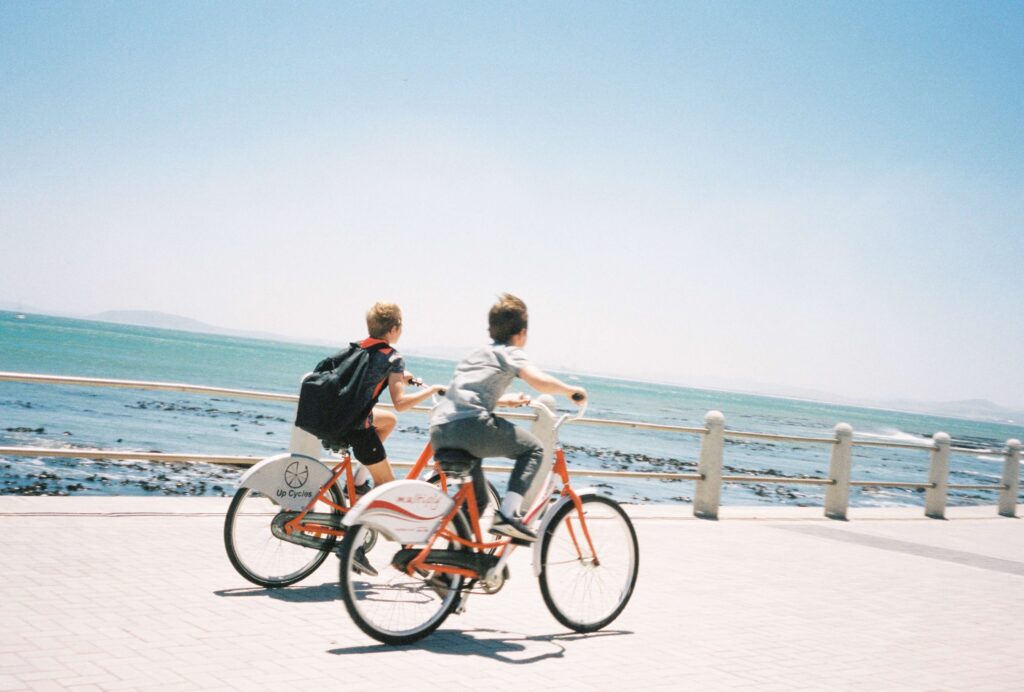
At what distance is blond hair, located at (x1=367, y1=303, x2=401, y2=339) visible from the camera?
582cm

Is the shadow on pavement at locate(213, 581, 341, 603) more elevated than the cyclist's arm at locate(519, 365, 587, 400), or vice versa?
the cyclist's arm at locate(519, 365, 587, 400)

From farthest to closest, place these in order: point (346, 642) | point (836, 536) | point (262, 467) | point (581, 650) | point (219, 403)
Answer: point (219, 403) → point (836, 536) → point (262, 467) → point (581, 650) → point (346, 642)

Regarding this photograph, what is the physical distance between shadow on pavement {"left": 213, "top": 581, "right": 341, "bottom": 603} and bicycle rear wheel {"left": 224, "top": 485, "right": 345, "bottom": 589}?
0.08m

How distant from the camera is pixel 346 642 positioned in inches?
188

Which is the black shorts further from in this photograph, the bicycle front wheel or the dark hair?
the bicycle front wheel

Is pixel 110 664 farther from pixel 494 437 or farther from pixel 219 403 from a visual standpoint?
pixel 219 403

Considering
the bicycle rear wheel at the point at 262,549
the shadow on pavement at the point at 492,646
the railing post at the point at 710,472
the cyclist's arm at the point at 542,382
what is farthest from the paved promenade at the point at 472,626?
the railing post at the point at 710,472

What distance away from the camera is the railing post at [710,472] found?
438 inches

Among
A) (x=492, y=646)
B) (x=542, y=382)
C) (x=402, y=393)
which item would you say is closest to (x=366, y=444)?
(x=402, y=393)

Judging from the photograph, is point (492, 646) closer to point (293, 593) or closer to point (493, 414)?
point (493, 414)

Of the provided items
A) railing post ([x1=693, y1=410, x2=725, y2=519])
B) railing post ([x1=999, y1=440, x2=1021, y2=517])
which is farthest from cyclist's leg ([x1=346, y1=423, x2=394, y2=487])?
railing post ([x1=999, y1=440, x2=1021, y2=517])

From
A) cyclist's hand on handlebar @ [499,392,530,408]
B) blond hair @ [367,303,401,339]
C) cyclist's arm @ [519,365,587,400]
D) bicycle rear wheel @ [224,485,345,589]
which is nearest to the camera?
cyclist's arm @ [519,365,587,400]

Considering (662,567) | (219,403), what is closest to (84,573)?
(662,567)

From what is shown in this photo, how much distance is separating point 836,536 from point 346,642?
25.6 feet
